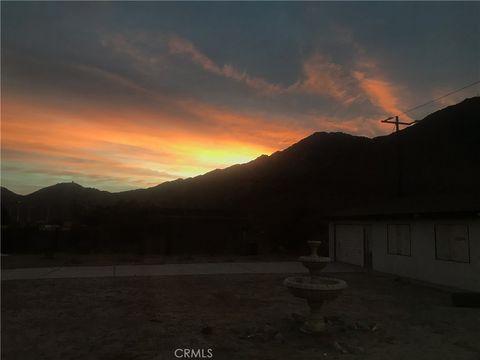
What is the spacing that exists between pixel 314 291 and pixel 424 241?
31.4ft

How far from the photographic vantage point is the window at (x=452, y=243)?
13.3m

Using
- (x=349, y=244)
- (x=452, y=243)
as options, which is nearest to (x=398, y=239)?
(x=452, y=243)

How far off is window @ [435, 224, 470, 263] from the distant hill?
3375 centimetres

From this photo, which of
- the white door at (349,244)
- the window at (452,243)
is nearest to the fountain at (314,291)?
the window at (452,243)

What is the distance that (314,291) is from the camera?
7297 millimetres

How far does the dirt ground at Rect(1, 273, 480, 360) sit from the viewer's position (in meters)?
6.69

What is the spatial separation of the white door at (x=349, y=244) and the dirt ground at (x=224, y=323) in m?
6.48

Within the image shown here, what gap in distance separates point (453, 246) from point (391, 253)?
3.54 m

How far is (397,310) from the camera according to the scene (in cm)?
1002

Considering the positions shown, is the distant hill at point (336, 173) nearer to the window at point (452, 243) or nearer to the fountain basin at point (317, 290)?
the window at point (452, 243)

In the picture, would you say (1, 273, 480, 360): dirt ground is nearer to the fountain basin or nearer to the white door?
the fountain basin

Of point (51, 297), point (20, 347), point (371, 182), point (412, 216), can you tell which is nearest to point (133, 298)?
point (51, 297)

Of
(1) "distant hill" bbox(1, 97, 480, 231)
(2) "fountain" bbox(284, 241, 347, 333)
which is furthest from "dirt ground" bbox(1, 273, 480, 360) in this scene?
(1) "distant hill" bbox(1, 97, 480, 231)

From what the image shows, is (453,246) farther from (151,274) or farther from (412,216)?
(151,274)
